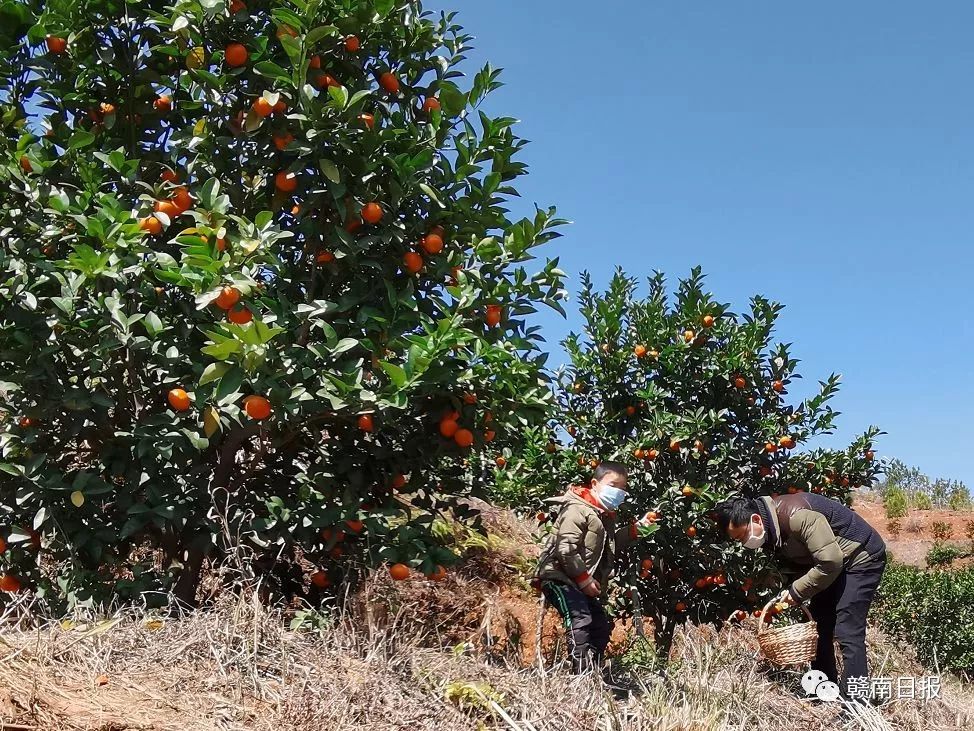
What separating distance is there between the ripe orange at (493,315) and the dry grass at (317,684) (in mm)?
1291

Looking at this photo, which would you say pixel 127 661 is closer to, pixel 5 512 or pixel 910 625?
pixel 5 512

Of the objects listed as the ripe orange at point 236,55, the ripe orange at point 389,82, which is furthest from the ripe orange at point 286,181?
the ripe orange at point 389,82

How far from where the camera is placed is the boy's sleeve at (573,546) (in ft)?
13.6

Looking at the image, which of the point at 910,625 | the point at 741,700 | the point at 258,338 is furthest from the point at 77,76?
the point at 910,625

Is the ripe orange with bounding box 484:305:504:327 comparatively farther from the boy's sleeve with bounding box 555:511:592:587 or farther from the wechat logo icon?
the wechat logo icon

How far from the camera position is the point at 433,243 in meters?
3.57

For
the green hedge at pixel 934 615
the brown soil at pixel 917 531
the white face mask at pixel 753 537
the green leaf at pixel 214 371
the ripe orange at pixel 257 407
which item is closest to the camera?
the green leaf at pixel 214 371

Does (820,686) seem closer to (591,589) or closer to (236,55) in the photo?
(591,589)

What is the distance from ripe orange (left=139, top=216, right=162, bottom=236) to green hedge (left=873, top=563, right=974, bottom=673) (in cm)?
979

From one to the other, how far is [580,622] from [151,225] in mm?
2836

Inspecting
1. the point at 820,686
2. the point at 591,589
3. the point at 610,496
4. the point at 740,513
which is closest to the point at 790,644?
the point at 820,686

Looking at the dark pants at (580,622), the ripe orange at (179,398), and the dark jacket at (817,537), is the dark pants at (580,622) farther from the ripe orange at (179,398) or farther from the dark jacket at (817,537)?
the ripe orange at (179,398)

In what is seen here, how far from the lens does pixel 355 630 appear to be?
3.38 meters

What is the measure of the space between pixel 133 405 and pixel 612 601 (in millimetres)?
4033
